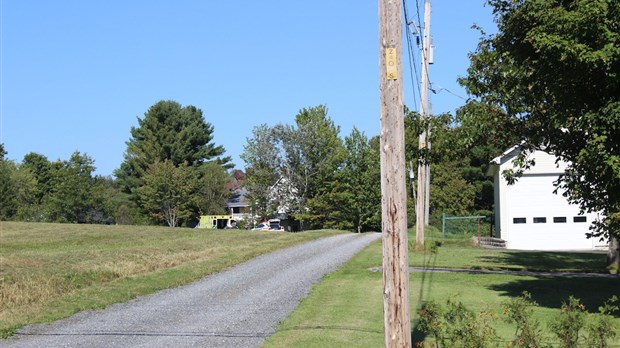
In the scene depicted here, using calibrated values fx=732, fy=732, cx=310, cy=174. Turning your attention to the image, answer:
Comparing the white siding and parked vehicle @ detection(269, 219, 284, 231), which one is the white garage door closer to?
the white siding

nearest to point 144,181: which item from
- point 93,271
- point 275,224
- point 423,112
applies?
point 275,224

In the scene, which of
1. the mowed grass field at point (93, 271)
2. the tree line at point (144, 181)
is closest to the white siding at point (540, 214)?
the mowed grass field at point (93, 271)

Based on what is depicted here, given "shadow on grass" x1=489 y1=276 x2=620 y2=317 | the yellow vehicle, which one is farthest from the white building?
the yellow vehicle

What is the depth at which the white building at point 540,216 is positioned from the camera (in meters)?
39.2

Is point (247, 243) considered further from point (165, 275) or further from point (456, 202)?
point (456, 202)

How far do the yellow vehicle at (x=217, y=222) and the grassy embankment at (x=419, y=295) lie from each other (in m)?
49.0

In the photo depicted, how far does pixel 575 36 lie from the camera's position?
37.4 ft

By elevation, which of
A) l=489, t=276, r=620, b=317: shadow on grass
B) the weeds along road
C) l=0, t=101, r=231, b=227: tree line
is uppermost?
l=0, t=101, r=231, b=227: tree line

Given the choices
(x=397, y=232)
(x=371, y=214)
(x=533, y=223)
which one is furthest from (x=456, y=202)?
(x=397, y=232)

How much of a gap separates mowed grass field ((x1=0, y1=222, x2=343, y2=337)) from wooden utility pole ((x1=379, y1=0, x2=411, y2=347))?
6679 millimetres

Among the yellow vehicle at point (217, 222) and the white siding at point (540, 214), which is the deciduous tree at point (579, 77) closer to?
the white siding at point (540, 214)

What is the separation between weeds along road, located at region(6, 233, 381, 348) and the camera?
1062 centimetres

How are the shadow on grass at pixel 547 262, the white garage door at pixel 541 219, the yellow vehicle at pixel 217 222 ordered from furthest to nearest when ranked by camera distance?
1. the yellow vehicle at pixel 217 222
2. the white garage door at pixel 541 219
3. the shadow on grass at pixel 547 262

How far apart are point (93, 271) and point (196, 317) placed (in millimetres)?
6526
